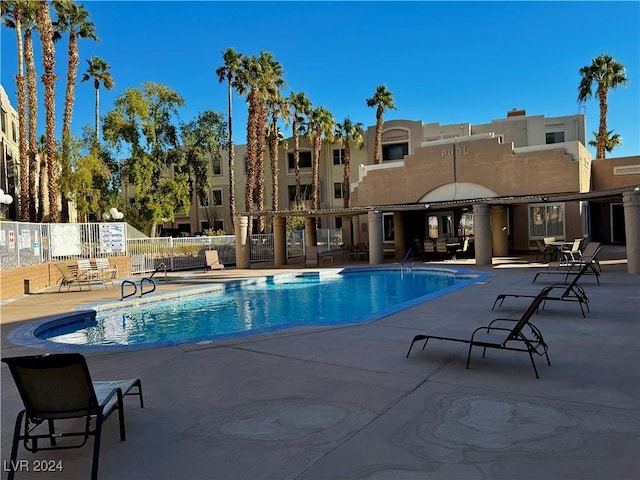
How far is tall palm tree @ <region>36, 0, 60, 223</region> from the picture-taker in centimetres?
2370

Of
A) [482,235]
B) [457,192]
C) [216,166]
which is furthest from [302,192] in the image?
[482,235]

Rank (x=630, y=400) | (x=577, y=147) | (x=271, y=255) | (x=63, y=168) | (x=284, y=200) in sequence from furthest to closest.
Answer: (x=284, y=200) → (x=271, y=255) → (x=63, y=168) → (x=577, y=147) → (x=630, y=400)

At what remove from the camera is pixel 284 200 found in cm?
4469

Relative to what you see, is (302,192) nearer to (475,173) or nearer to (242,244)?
(242,244)

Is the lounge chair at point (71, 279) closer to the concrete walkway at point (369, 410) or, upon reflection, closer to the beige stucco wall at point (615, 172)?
the concrete walkway at point (369, 410)

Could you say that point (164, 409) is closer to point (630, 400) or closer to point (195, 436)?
point (195, 436)

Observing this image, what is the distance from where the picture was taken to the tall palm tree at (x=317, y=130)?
39.4 meters

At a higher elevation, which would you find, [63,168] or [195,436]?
[63,168]

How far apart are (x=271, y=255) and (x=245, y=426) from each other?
84.1 ft

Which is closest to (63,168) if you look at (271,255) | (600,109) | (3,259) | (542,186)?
(271,255)

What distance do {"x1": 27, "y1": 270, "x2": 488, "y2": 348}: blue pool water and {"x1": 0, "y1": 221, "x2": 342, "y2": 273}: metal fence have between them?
5336mm

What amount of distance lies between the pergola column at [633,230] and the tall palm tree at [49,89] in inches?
983

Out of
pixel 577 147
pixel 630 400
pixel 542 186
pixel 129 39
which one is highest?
pixel 129 39

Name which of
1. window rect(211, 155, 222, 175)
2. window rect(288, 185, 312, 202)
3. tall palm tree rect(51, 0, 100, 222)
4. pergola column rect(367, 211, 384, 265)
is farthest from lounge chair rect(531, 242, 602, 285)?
window rect(211, 155, 222, 175)
